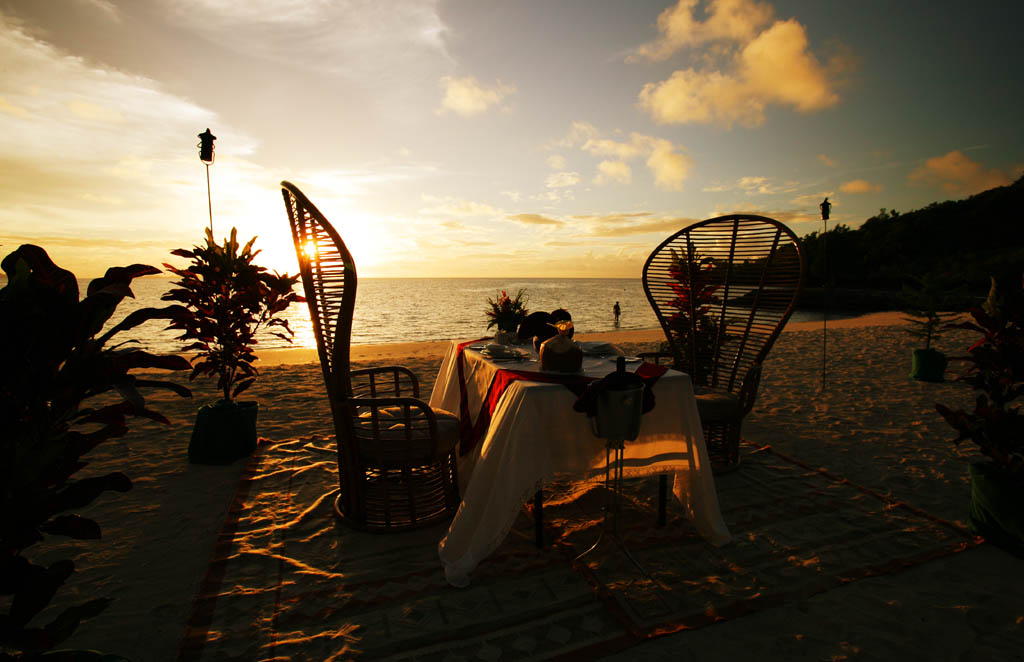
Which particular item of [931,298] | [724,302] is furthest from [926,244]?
[724,302]

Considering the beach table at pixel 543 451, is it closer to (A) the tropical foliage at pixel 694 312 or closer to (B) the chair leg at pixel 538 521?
(B) the chair leg at pixel 538 521

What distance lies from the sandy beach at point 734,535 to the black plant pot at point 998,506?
0.08 metres

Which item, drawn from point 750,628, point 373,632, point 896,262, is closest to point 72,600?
point 373,632

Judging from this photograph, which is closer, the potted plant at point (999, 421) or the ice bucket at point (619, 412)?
the ice bucket at point (619, 412)

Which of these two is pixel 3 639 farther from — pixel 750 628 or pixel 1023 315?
pixel 1023 315

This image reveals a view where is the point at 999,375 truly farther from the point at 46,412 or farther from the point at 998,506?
the point at 46,412

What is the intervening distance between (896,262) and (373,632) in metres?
57.5

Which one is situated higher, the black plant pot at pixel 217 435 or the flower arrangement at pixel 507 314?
the flower arrangement at pixel 507 314

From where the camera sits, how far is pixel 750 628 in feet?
6.48

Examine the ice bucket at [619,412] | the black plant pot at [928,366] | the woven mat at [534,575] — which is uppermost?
the ice bucket at [619,412]

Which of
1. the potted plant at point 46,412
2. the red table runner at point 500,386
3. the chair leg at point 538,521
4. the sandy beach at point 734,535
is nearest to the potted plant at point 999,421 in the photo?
the sandy beach at point 734,535

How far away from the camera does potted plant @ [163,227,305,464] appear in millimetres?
3586

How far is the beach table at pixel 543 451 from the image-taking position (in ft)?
7.48

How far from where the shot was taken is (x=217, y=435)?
3.75 metres
